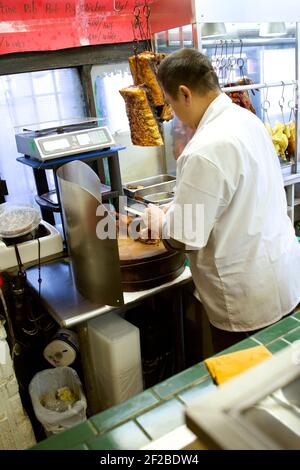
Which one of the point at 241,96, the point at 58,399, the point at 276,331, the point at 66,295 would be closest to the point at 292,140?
the point at 241,96

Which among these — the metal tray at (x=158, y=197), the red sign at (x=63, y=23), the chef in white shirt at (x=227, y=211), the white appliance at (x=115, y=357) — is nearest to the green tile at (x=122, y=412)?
the chef in white shirt at (x=227, y=211)

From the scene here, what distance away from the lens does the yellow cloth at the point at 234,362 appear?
3.02ft

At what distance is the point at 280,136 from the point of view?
275cm

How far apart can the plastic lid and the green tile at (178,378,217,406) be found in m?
1.07

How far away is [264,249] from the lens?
1.54m

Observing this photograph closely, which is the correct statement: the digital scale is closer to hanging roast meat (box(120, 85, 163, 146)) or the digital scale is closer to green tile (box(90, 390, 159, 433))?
hanging roast meat (box(120, 85, 163, 146))

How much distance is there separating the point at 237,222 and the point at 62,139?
0.92 meters

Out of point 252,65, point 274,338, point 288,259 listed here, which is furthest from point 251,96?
point 274,338

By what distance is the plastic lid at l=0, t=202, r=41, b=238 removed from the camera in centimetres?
169

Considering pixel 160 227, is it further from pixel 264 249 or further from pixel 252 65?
pixel 252 65

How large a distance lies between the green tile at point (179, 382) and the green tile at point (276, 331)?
183mm

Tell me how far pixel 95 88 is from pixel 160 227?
127 cm

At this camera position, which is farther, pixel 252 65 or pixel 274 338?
pixel 252 65

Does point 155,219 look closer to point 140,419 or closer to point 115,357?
point 115,357
